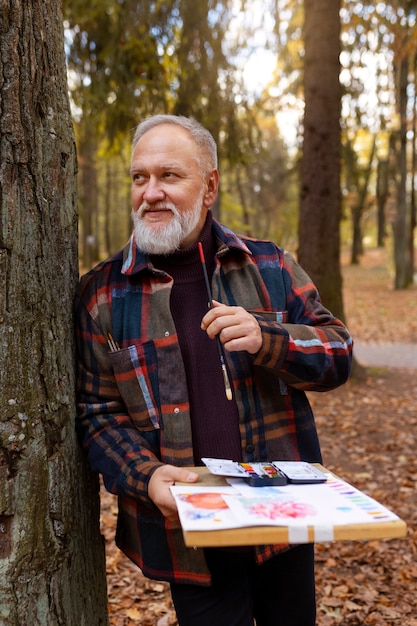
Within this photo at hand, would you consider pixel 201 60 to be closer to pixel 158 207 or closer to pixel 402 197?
pixel 158 207

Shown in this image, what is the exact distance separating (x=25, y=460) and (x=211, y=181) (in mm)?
1258

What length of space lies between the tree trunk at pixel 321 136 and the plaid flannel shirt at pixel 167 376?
5.40 metres

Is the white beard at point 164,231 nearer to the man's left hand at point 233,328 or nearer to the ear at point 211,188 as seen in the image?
the ear at point 211,188

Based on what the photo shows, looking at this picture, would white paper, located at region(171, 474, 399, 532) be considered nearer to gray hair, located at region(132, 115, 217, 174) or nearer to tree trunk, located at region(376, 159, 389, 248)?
gray hair, located at region(132, 115, 217, 174)

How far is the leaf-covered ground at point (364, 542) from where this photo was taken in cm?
341

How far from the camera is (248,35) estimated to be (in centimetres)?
868

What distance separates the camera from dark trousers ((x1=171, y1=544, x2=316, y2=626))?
2.02 metres

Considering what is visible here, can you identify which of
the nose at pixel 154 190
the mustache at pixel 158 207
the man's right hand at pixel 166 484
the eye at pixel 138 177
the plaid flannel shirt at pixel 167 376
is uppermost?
the eye at pixel 138 177

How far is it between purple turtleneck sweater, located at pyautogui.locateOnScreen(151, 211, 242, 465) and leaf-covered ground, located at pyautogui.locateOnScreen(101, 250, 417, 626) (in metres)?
1.80

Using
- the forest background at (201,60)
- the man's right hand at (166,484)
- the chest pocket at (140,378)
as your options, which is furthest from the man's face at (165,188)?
the forest background at (201,60)

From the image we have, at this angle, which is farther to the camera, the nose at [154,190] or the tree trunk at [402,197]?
the tree trunk at [402,197]

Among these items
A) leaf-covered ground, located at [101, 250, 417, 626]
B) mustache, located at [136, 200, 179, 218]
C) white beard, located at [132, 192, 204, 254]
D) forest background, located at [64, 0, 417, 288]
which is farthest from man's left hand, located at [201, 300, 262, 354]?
forest background, located at [64, 0, 417, 288]

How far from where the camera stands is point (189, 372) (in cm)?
211

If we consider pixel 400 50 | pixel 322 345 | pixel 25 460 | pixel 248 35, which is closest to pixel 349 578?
pixel 322 345
